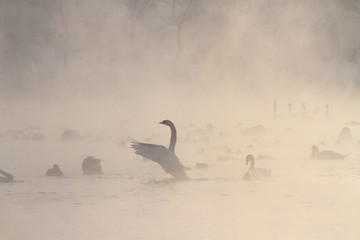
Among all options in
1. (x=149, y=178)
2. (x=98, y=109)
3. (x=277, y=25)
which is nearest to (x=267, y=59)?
(x=277, y=25)

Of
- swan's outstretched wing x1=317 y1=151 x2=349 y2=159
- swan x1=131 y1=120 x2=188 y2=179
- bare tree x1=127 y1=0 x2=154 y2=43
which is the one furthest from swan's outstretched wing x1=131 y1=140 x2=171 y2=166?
bare tree x1=127 y1=0 x2=154 y2=43

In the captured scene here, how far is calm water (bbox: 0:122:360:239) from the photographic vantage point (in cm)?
889

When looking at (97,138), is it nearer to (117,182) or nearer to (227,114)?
(117,182)

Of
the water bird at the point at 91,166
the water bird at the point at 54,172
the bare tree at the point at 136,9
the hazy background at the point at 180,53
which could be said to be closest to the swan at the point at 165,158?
the water bird at the point at 91,166

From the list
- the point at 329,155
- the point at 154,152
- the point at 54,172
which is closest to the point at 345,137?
the point at 329,155

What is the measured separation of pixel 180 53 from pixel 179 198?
23901 mm

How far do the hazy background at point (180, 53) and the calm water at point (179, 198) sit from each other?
13.9 metres

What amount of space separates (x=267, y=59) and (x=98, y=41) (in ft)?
20.0

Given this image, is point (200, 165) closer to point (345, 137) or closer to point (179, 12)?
point (345, 137)

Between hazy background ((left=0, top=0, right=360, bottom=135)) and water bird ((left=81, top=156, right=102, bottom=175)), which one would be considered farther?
hazy background ((left=0, top=0, right=360, bottom=135))

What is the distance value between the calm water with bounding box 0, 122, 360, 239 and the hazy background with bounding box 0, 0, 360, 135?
45.5 feet

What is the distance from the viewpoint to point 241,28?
123 ft

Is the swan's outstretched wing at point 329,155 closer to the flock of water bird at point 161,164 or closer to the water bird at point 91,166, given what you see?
the flock of water bird at point 161,164

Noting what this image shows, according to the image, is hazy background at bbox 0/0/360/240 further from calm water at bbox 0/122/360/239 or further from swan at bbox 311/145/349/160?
swan at bbox 311/145/349/160
